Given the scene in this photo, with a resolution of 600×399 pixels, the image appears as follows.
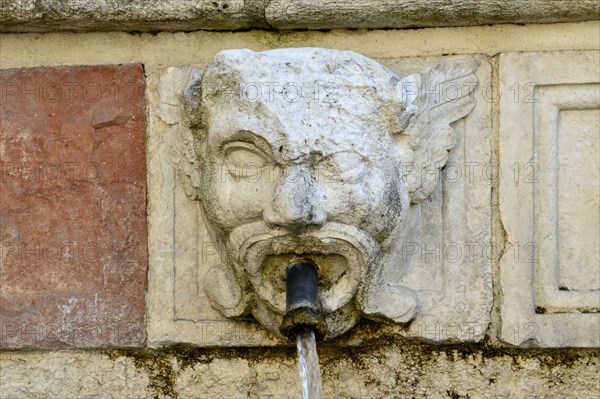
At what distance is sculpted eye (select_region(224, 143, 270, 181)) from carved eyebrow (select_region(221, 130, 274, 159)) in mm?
11

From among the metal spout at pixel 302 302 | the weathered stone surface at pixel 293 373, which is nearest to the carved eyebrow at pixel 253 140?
the metal spout at pixel 302 302

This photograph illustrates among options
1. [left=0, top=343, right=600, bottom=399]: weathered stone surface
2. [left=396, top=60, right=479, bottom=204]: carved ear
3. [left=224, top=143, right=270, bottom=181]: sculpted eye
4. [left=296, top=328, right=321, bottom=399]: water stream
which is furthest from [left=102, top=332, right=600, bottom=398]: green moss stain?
[left=224, top=143, right=270, bottom=181]: sculpted eye

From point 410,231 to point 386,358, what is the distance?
0.29 metres

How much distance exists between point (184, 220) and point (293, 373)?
0.43 meters

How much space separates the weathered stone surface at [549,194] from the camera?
9.97 feet

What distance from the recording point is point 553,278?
304 centimetres

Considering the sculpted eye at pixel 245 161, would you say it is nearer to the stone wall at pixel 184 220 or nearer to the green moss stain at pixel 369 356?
the stone wall at pixel 184 220

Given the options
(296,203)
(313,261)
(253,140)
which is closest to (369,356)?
(313,261)

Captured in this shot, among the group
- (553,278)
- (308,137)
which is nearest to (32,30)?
(308,137)

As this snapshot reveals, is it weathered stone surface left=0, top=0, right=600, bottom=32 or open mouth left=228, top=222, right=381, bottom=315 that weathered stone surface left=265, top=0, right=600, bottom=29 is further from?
open mouth left=228, top=222, right=381, bottom=315

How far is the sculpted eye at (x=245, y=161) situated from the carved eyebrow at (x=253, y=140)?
11mm

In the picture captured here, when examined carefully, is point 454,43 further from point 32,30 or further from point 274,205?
point 32,30

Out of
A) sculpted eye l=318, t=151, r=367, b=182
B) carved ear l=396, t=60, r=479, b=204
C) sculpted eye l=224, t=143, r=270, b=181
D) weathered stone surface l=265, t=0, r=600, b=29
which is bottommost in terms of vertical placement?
sculpted eye l=318, t=151, r=367, b=182

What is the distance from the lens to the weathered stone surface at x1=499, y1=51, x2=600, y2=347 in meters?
3.04
